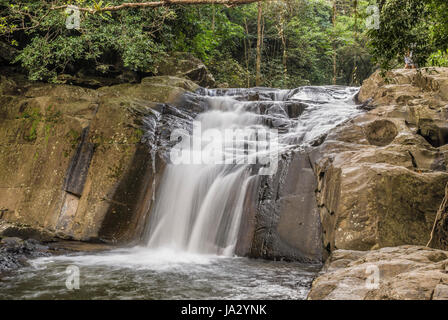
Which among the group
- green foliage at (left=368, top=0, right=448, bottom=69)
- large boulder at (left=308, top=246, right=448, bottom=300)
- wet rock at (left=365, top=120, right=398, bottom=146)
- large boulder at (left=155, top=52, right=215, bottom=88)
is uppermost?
large boulder at (left=155, top=52, right=215, bottom=88)

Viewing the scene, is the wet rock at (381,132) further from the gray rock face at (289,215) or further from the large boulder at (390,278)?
the large boulder at (390,278)

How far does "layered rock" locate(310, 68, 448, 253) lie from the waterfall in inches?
42.5

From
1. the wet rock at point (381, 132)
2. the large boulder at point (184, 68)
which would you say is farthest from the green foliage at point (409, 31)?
the large boulder at point (184, 68)

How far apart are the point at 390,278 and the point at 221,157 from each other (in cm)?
602

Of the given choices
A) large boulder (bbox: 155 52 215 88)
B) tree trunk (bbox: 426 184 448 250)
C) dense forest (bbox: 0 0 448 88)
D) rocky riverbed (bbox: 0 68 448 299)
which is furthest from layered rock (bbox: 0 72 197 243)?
tree trunk (bbox: 426 184 448 250)

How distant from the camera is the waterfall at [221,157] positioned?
7398mm

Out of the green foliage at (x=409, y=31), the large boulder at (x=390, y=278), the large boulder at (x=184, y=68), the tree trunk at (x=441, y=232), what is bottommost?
the large boulder at (x=390, y=278)

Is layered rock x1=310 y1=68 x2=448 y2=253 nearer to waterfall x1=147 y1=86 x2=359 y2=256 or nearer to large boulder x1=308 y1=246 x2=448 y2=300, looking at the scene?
large boulder x1=308 y1=246 x2=448 y2=300

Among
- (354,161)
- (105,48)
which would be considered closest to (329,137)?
(354,161)

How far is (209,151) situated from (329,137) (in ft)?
11.0

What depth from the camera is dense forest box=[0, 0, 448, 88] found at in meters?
5.20

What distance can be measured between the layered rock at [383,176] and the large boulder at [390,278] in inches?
38.3

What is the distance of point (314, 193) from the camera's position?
6.78 meters
